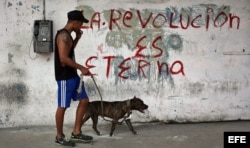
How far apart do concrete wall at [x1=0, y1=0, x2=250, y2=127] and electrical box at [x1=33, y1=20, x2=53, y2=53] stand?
0.16m

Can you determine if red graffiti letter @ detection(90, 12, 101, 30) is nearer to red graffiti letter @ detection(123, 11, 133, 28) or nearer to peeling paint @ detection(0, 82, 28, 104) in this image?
red graffiti letter @ detection(123, 11, 133, 28)

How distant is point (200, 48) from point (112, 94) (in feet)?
5.37

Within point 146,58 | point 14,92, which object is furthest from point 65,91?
point 146,58

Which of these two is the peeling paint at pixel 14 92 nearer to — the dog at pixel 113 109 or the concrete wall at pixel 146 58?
the concrete wall at pixel 146 58

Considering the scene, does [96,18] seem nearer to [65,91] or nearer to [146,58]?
[146,58]

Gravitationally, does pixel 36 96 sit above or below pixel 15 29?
below

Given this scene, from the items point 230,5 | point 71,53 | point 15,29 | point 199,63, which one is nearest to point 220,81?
point 199,63

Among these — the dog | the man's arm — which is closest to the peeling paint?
the dog

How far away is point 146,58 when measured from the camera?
7109 mm

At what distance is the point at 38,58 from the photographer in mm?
6914

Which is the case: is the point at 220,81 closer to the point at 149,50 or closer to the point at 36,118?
the point at 149,50

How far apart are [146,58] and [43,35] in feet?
5.54

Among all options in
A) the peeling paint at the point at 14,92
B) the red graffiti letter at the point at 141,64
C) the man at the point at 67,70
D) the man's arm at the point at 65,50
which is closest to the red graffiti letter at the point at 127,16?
the red graffiti letter at the point at 141,64

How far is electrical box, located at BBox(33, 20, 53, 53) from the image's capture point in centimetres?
672
